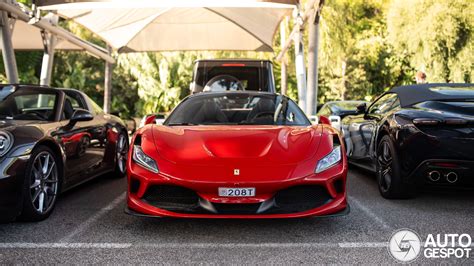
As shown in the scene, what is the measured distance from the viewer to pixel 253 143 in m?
4.50

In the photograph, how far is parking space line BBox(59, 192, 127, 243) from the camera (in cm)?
424

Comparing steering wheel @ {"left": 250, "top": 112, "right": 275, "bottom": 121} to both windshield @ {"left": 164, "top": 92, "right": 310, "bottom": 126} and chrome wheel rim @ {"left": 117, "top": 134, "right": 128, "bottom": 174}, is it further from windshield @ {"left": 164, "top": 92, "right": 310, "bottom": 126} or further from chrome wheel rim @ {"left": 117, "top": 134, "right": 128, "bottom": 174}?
chrome wheel rim @ {"left": 117, "top": 134, "right": 128, "bottom": 174}

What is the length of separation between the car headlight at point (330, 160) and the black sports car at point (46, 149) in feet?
8.14

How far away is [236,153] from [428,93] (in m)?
2.65

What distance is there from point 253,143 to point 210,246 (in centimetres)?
100

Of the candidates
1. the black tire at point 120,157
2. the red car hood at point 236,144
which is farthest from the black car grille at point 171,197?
the black tire at point 120,157

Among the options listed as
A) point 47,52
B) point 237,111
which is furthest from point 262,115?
point 47,52

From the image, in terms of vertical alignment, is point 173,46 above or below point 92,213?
above

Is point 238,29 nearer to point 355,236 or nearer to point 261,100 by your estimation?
point 261,100

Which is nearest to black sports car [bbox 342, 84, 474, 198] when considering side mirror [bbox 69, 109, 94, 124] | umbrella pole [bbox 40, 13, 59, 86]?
side mirror [bbox 69, 109, 94, 124]

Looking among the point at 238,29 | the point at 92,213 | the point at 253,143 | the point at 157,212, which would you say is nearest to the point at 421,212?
the point at 253,143

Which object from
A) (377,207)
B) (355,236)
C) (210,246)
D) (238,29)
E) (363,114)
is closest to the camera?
(210,246)

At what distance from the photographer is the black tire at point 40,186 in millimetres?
4500

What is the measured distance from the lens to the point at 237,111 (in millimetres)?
5812
